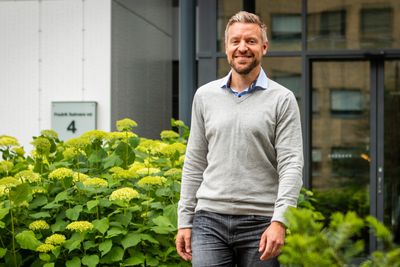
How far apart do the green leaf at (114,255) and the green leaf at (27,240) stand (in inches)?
14.7

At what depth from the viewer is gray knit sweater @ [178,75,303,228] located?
3.36m

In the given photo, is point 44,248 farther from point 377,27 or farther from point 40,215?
point 377,27

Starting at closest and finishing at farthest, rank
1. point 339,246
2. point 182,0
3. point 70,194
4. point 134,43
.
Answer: point 339,246 < point 70,194 < point 182,0 < point 134,43

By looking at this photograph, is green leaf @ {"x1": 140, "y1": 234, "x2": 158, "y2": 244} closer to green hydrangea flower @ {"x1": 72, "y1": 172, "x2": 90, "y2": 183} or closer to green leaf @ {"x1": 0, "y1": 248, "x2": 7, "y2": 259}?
green hydrangea flower @ {"x1": 72, "y1": 172, "x2": 90, "y2": 183}

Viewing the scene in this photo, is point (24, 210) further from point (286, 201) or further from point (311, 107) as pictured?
point (311, 107)

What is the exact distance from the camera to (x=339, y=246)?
61.5 inches

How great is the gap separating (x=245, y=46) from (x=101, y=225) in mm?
1635

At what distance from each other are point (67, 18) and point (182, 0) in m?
3.78

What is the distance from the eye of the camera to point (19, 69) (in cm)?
1379

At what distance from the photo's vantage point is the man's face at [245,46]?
11.1 feet

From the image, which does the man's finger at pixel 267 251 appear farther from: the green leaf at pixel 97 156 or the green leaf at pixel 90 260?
the green leaf at pixel 97 156

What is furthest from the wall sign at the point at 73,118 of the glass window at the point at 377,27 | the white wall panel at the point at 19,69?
the glass window at the point at 377,27

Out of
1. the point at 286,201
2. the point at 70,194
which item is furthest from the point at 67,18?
the point at 286,201

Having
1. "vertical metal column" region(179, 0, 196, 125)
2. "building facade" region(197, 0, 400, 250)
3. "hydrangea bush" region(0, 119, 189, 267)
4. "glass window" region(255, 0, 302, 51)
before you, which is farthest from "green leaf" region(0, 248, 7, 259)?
"glass window" region(255, 0, 302, 51)
